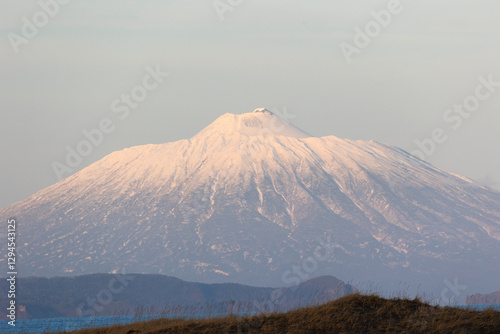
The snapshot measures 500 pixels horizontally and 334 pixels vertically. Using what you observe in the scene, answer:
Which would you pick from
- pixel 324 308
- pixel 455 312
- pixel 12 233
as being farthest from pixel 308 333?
pixel 12 233

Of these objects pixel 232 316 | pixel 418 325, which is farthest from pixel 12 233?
pixel 418 325

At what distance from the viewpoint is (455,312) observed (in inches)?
1240

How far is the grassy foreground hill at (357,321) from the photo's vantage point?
30234mm

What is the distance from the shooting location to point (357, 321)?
100ft

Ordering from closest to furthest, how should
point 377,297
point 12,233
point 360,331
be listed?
point 360,331
point 377,297
point 12,233

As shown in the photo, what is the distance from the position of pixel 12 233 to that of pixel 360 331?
29.2 metres

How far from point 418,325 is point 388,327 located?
1.19 metres

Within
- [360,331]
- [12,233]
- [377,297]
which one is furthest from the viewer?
[12,233]

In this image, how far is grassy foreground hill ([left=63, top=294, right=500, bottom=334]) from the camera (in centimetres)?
3023

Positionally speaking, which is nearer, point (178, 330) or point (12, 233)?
point (178, 330)

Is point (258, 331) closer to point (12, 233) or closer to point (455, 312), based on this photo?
point (455, 312)

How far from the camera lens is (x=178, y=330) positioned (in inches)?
1234

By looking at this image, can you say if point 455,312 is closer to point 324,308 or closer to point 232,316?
point 324,308

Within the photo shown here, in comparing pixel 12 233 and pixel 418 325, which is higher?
pixel 12 233
